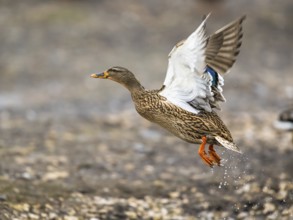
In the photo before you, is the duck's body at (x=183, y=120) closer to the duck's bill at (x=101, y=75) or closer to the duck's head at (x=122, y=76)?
the duck's head at (x=122, y=76)

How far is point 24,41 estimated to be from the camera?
43.9ft

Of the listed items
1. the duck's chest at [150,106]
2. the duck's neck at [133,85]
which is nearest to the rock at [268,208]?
the duck's chest at [150,106]

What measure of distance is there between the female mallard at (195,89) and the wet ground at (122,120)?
4.03ft

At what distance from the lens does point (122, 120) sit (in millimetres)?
9773

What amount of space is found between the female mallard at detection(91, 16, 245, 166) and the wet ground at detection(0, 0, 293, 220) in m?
1.23

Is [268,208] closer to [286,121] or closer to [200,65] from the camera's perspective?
[286,121]

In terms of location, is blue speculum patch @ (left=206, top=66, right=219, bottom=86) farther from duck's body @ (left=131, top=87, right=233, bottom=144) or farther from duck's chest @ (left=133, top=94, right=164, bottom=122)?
duck's chest @ (left=133, top=94, right=164, bottom=122)

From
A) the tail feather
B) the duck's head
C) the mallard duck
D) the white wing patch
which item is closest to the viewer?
the white wing patch

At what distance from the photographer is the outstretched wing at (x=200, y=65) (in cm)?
503

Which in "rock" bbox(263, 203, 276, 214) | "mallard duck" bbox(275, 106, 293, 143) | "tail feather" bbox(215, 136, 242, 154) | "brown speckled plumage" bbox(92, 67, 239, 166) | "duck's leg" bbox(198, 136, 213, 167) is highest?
"mallard duck" bbox(275, 106, 293, 143)

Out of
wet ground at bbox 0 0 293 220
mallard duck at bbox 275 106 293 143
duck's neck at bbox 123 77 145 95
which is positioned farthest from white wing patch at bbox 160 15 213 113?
mallard duck at bbox 275 106 293 143

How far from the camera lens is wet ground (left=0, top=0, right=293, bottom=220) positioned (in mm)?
6559

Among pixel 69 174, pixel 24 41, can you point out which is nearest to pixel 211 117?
pixel 69 174

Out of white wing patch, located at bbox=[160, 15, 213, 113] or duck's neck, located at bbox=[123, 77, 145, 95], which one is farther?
duck's neck, located at bbox=[123, 77, 145, 95]
